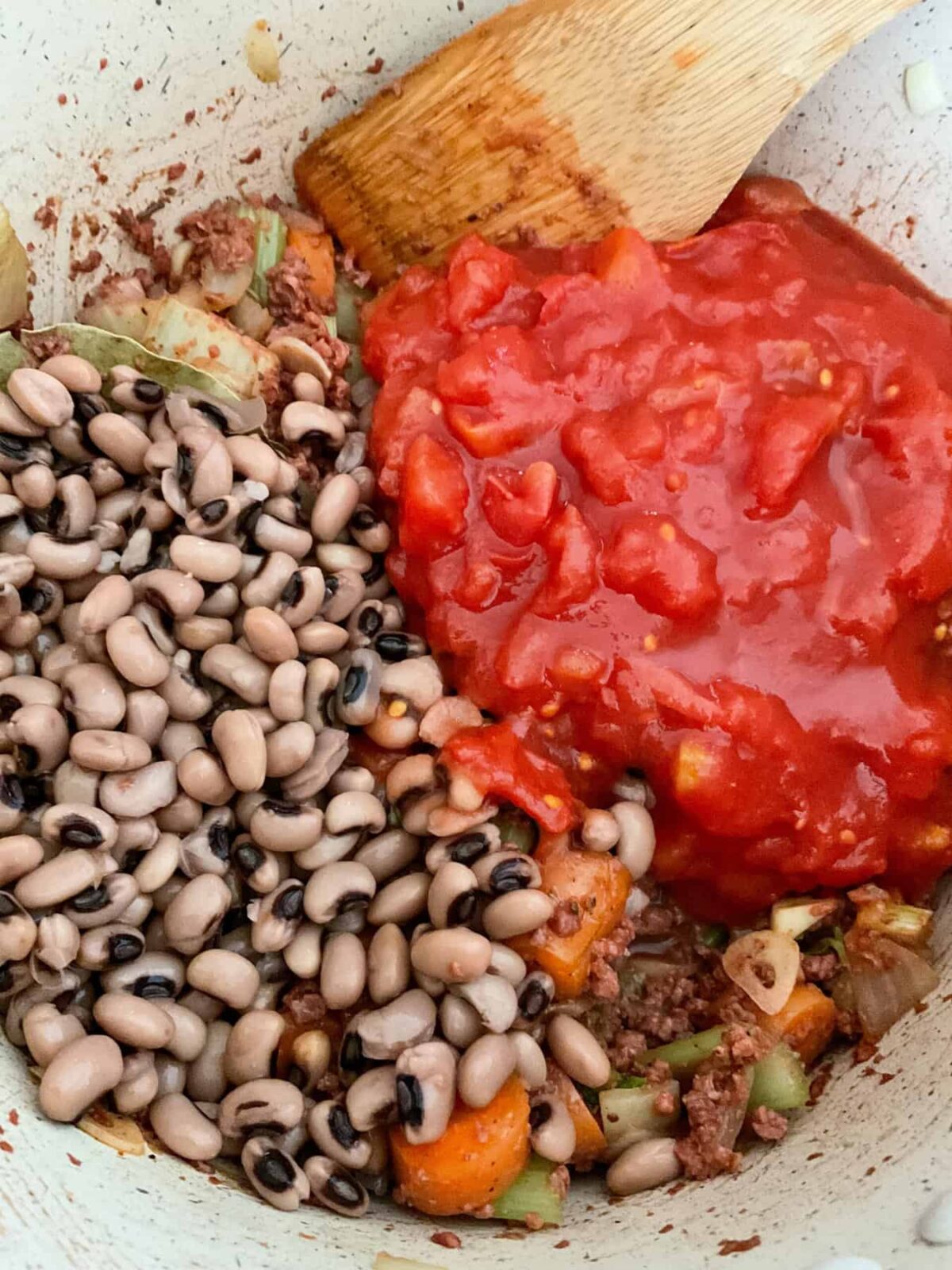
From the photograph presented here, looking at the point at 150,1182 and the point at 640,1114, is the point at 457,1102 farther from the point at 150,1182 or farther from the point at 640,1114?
the point at 150,1182

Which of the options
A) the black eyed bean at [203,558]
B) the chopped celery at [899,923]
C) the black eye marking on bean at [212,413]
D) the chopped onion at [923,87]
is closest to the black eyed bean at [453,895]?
the black eyed bean at [203,558]

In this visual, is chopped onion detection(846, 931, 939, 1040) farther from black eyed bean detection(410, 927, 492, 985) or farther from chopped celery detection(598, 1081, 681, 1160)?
black eyed bean detection(410, 927, 492, 985)

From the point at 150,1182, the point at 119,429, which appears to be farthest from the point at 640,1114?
the point at 119,429

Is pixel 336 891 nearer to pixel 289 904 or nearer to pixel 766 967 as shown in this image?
pixel 289 904

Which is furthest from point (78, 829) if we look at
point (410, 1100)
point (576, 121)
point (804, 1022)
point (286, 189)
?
point (576, 121)

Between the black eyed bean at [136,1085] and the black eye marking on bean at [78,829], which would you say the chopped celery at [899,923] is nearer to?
the black eyed bean at [136,1085]
